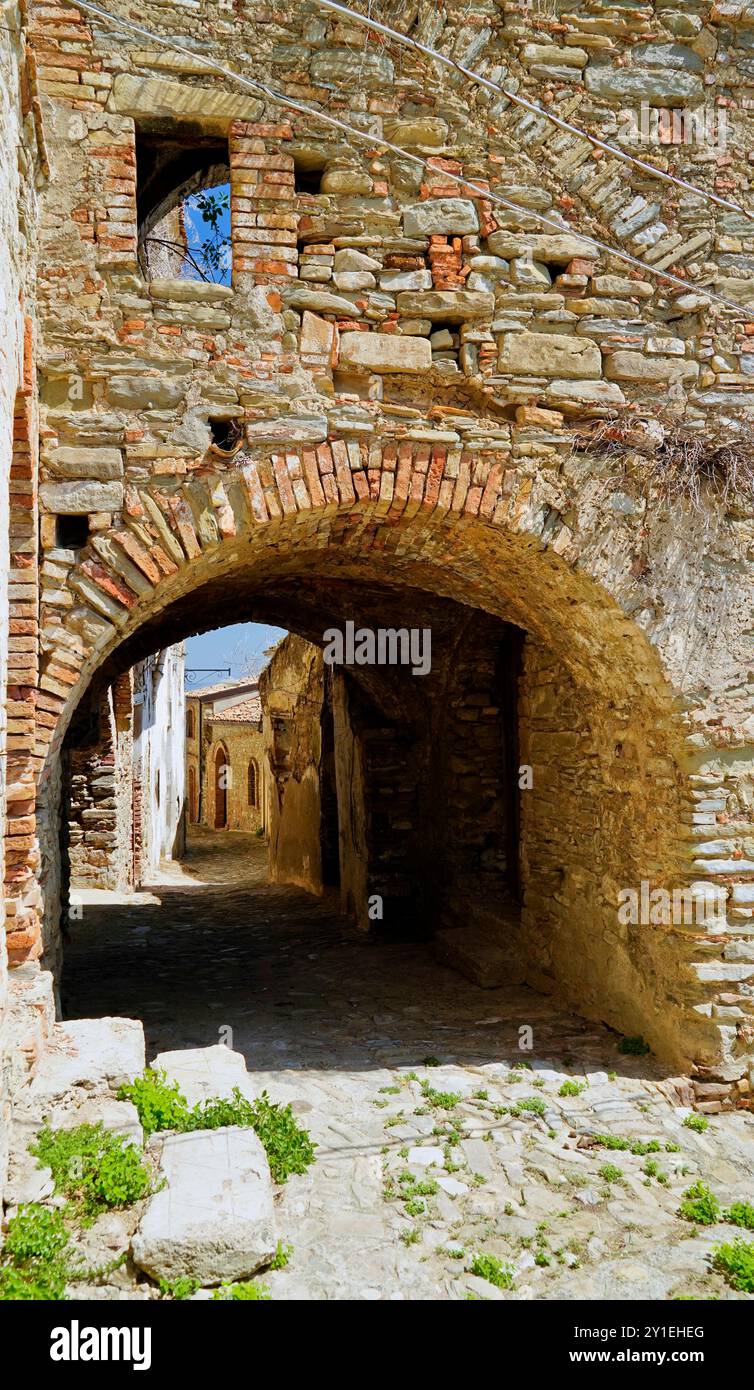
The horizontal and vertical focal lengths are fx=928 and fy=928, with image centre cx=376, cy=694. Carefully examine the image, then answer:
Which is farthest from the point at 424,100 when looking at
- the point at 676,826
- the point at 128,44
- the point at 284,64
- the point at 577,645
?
the point at 676,826

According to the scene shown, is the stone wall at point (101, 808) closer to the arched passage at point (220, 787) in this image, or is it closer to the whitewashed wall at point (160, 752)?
the whitewashed wall at point (160, 752)

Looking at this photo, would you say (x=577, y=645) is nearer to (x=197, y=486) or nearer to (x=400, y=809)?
(x=197, y=486)

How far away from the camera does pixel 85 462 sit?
4.33 m

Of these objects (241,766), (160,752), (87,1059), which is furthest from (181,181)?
(241,766)

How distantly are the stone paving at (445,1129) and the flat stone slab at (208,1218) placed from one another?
0.12 metres

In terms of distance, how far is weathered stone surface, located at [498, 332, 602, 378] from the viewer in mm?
4836

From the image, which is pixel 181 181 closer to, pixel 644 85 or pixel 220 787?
pixel 644 85

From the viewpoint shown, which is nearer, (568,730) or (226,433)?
(226,433)

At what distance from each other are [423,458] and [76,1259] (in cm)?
366

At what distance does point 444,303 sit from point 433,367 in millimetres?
335

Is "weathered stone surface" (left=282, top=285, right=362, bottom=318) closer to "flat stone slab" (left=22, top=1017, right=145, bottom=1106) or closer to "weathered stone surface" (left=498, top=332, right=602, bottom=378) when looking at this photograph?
"weathered stone surface" (left=498, top=332, right=602, bottom=378)

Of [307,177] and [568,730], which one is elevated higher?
[307,177]

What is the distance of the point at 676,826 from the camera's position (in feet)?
16.4
